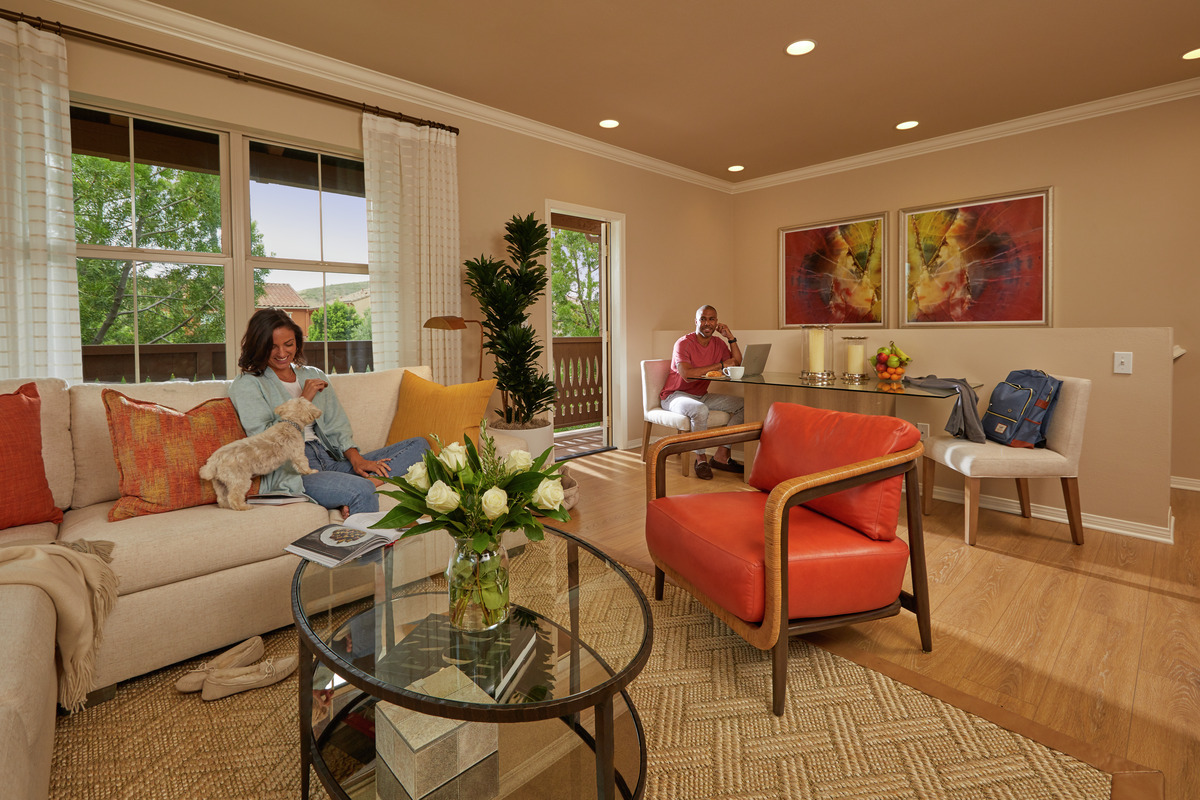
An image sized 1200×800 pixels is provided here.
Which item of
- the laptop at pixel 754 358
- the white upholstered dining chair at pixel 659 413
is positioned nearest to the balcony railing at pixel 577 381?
the white upholstered dining chair at pixel 659 413

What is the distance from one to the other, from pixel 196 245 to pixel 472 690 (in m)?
3.13

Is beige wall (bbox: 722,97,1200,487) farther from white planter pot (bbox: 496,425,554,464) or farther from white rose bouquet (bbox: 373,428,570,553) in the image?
white rose bouquet (bbox: 373,428,570,553)

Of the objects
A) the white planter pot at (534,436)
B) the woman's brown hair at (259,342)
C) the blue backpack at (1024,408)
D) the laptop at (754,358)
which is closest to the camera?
the woman's brown hair at (259,342)

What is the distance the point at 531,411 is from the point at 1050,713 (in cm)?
299

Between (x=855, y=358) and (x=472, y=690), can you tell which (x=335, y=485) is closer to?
(x=472, y=690)

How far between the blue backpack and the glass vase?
299 centimetres

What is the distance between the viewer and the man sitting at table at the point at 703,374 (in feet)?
14.8

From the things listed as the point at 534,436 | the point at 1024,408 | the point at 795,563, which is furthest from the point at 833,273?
the point at 795,563

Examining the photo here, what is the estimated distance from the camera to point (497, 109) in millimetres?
4215

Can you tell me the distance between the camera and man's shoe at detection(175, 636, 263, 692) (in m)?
1.81

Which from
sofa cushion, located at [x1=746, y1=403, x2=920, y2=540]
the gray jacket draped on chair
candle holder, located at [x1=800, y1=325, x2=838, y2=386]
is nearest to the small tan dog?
sofa cushion, located at [x1=746, y1=403, x2=920, y2=540]

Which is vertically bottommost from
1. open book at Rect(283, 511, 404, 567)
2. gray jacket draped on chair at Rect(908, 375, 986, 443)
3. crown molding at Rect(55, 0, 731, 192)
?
open book at Rect(283, 511, 404, 567)

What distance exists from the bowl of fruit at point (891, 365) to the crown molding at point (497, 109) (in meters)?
2.29

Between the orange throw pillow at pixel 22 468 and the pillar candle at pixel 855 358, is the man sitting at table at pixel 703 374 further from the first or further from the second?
the orange throw pillow at pixel 22 468
